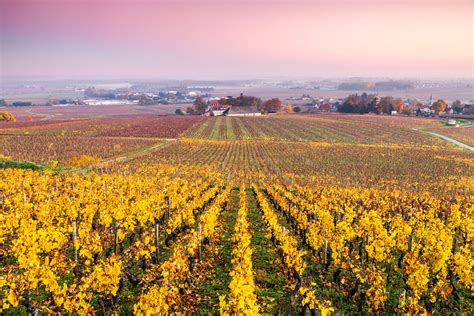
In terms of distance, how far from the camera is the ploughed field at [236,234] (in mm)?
10305

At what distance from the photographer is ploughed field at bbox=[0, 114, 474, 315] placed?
10.3m

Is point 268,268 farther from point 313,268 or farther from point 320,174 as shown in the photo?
point 320,174

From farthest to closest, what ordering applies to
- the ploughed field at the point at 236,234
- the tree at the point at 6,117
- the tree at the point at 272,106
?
the tree at the point at 272,106
the tree at the point at 6,117
the ploughed field at the point at 236,234

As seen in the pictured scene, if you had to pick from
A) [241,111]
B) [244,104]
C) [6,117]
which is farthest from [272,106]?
[6,117]

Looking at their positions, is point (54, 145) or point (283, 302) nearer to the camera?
point (283, 302)

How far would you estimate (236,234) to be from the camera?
13438 millimetres

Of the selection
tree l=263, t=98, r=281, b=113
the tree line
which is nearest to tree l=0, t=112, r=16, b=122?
the tree line

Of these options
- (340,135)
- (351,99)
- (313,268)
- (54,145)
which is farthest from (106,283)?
(351,99)

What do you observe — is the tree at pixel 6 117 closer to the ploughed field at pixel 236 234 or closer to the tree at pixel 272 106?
the ploughed field at pixel 236 234

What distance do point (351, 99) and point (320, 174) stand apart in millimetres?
111242

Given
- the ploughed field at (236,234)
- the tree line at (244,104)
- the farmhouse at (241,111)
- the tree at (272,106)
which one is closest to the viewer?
the ploughed field at (236,234)

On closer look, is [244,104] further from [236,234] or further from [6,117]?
[236,234]

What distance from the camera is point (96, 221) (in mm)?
18672

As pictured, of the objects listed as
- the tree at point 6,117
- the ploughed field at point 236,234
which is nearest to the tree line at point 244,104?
the tree at point 6,117
